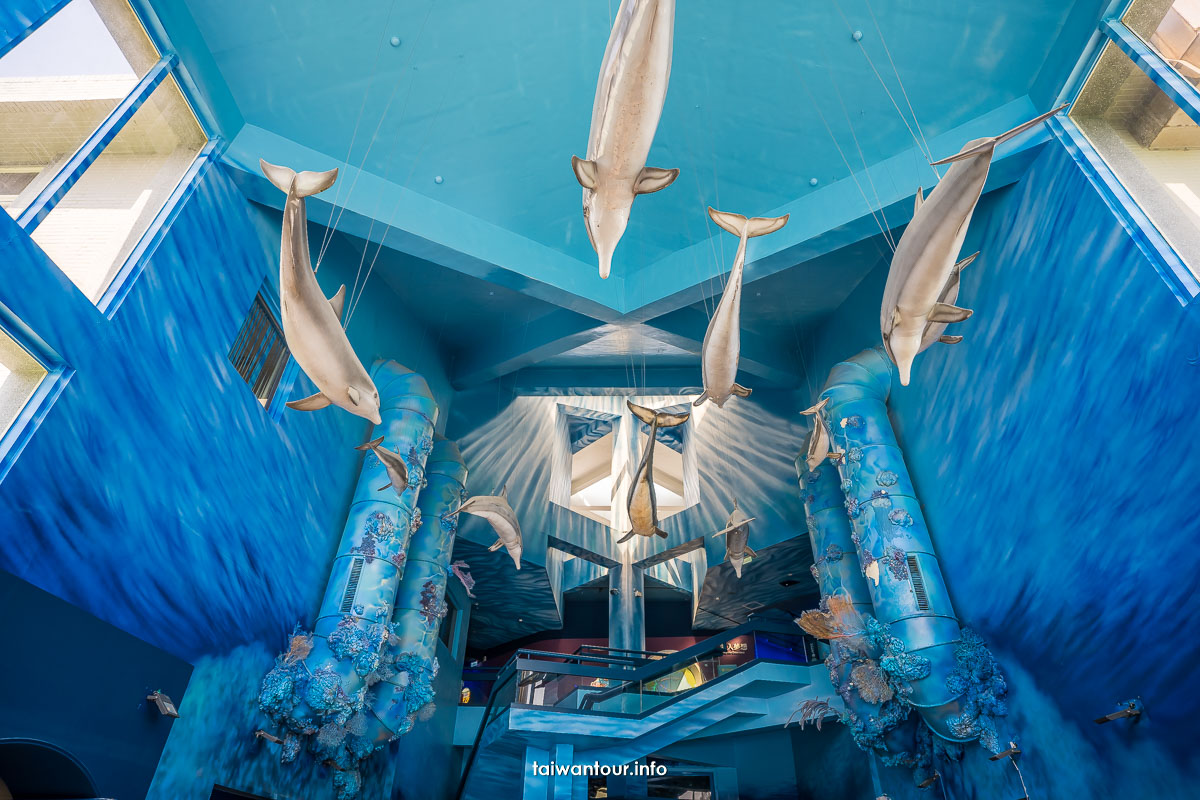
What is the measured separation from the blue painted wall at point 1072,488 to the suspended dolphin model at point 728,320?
382cm

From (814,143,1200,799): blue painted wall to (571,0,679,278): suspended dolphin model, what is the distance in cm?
526

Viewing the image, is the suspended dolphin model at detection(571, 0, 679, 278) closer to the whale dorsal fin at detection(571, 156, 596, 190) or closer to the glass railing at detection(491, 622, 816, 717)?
the whale dorsal fin at detection(571, 156, 596, 190)

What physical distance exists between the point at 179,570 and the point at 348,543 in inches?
159

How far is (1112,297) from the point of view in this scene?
7.86 m

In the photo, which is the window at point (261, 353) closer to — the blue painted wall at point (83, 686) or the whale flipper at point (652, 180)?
the blue painted wall at point (83, 686)

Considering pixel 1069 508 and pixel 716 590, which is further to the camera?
pixel 716 590

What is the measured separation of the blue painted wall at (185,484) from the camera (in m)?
6.48

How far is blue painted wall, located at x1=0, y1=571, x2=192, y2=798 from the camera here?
589cm

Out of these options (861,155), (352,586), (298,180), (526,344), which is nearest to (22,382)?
(298,180)

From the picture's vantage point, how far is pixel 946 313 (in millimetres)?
6953

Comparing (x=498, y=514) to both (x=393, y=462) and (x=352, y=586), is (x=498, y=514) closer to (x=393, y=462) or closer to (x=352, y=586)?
(x=352, y=586)

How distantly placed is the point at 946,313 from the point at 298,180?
623cm

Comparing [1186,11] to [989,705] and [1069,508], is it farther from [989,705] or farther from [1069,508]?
[989,705]

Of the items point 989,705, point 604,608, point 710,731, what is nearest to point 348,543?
point 710,731
